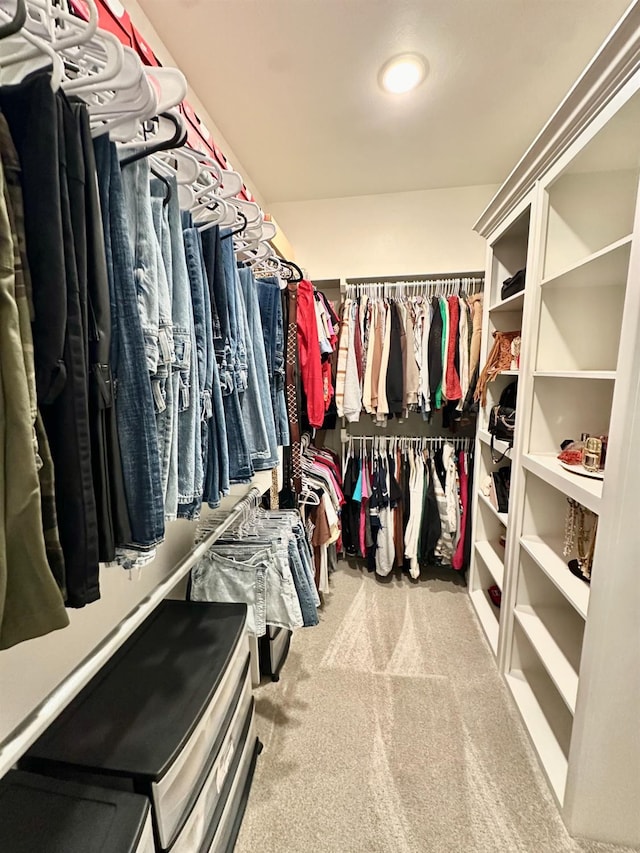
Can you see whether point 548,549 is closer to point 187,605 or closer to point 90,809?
point 187,605

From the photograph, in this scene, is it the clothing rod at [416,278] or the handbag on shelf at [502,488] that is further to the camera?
the clothing rod at [416,278]

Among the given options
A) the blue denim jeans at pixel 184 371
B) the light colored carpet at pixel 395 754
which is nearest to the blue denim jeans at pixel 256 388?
the blue denim jeans at pixel 184 371

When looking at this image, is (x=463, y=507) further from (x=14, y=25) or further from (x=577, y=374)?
(x=14, y=25)

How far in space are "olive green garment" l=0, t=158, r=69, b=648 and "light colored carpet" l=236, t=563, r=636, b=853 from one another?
125 centimetres

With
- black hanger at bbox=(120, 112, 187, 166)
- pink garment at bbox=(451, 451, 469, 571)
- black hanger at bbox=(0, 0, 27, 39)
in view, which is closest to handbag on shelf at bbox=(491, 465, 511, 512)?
pink garment at bbox=(451, 451, 469, 571)

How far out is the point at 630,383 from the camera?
3.19 ft

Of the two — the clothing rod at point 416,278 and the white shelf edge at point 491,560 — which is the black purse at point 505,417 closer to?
the white shelf edge at point 491,560

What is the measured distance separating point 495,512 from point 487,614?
67cm

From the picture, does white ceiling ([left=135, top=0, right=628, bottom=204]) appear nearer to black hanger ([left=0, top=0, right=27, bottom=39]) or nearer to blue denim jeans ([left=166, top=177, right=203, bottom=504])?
blue denim jeans ([left=166, top=177, right=203, bottom=504])

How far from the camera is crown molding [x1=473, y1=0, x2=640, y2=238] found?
928 millimetres

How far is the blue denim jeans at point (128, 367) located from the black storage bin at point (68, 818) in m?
0.55

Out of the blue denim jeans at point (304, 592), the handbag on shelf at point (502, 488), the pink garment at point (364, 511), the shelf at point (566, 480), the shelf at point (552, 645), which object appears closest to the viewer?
the shelf at point (566, 480)

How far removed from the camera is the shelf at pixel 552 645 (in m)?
1.25

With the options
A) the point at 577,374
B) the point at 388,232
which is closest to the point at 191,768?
Result: the point at 577,374
